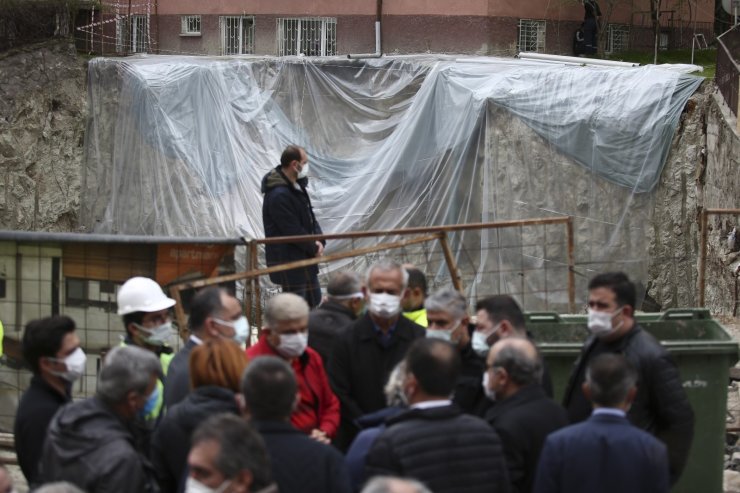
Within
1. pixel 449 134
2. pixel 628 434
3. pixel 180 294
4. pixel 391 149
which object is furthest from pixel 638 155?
pixel 628 434

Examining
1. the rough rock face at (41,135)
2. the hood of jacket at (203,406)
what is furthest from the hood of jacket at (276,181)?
the rough rock face at (41,135)

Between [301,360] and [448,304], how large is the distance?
809 millimetres

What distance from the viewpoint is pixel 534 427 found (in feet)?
16.6

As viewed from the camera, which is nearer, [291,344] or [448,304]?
[291,344]

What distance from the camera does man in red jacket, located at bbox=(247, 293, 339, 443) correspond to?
19.0 ft

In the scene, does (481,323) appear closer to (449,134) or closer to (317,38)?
(449,134)

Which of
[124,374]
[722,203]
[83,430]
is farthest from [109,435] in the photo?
[722,203]

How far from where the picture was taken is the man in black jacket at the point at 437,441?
4.52 metres

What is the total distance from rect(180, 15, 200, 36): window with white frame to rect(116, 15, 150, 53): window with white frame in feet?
2.86

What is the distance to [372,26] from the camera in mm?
26375

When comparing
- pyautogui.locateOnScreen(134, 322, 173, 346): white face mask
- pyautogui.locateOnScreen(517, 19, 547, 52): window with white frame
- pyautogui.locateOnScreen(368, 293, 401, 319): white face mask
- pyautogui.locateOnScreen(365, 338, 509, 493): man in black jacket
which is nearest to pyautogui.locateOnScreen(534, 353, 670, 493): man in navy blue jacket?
pyautogui.locateOnScreen(365, 338, 509, 493): man in black jacket

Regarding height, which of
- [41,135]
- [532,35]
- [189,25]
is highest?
[189,25]

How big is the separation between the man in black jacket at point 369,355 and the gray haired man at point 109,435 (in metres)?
1.46

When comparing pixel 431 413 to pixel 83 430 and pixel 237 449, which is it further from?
pixel 83 430
